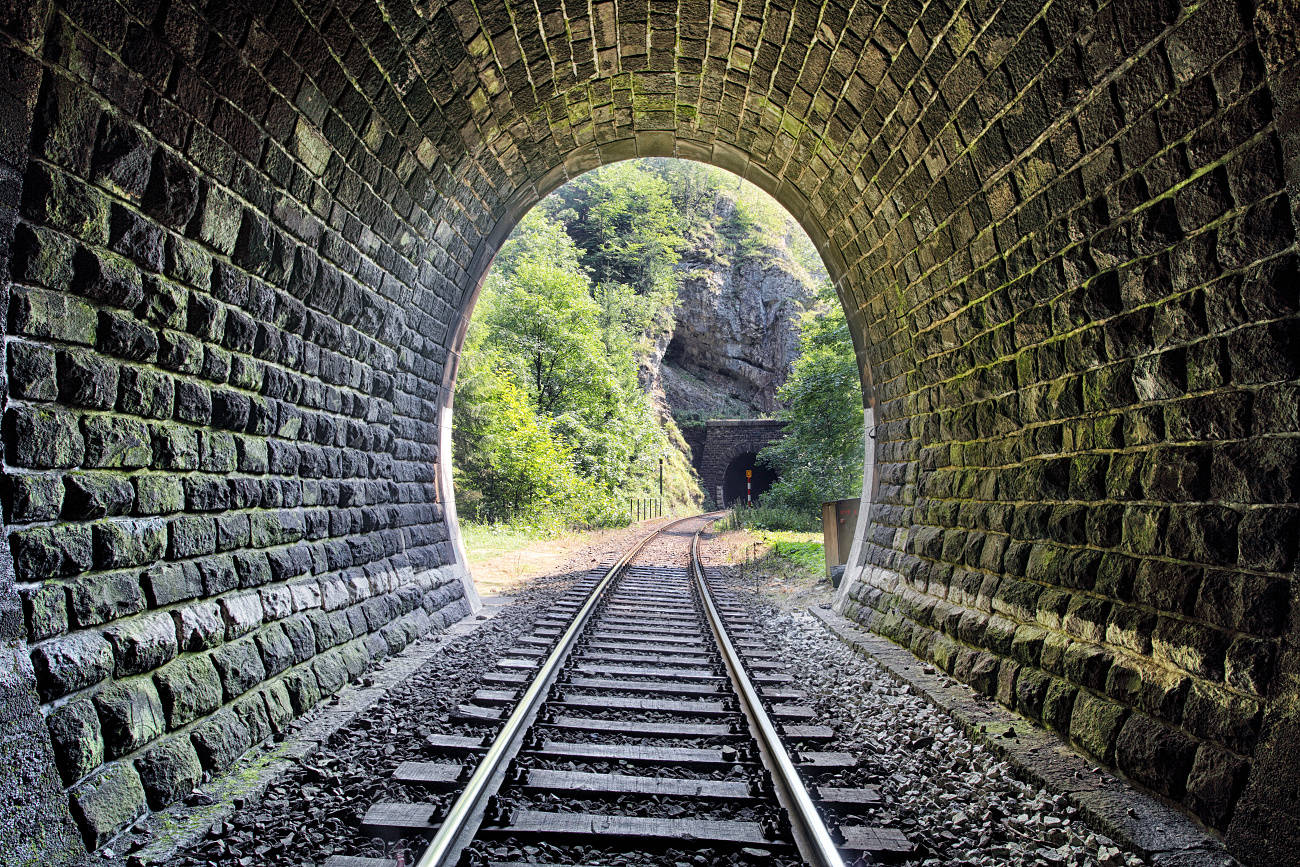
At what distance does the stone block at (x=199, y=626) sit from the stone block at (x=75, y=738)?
2.27ft

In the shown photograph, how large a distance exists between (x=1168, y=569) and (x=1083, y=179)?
6.32ft

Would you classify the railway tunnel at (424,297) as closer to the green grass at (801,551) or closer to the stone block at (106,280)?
the stone block at (106,280)

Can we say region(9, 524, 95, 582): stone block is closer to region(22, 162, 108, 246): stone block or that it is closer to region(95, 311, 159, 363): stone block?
region(95, 311, 159, 363): stone block

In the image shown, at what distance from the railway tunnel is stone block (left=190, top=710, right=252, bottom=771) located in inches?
0.8

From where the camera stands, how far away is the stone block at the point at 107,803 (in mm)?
2617

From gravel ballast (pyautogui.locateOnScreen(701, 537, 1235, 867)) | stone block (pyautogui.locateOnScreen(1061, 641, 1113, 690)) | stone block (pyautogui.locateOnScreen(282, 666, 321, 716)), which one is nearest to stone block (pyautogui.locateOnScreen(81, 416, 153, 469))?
stone block (pyautogui.locateOnScreen(282, 666, 321, 716))

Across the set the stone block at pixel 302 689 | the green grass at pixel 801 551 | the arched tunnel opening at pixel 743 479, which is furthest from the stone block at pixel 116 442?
the arched tunnel opening at pixel 743 479

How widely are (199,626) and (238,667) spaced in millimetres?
385

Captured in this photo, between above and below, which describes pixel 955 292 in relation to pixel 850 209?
below

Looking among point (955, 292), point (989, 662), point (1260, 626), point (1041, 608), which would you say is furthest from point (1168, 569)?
point (955, 292)

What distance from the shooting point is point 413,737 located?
386 centimetres

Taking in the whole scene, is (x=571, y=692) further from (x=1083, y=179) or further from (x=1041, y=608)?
(x=1083, y=179)

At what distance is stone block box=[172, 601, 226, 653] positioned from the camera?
347cm

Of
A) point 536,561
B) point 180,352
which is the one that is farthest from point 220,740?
point 536,561
